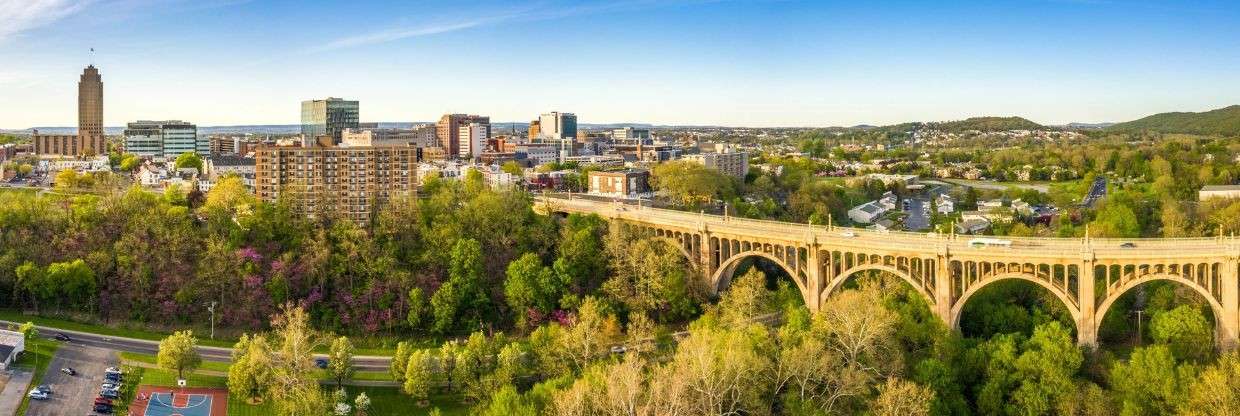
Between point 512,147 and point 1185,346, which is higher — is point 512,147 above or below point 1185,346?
above

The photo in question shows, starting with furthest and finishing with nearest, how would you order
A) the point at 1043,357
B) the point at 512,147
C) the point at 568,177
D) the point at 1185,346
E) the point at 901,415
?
1. the point at 512,147
2. the point at 568,177
3. the point at 1185,346
4. the point at 1043,357
5. the point at 901,415

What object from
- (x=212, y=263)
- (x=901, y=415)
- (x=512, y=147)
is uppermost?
(x=512, y=147)

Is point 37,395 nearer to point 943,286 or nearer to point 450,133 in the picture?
point 943,286

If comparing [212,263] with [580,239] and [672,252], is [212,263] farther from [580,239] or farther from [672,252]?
[672,252]

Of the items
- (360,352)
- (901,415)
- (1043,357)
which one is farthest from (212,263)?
(1043,357)

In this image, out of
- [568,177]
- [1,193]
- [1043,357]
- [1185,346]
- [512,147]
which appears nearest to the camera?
[1043,357]

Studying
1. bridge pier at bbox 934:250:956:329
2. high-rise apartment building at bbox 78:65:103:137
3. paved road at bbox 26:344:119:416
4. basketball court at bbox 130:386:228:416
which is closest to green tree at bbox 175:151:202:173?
high-rise apartment building at bbox 78:65:103:137

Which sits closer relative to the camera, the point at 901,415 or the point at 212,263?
the point at 901,415
